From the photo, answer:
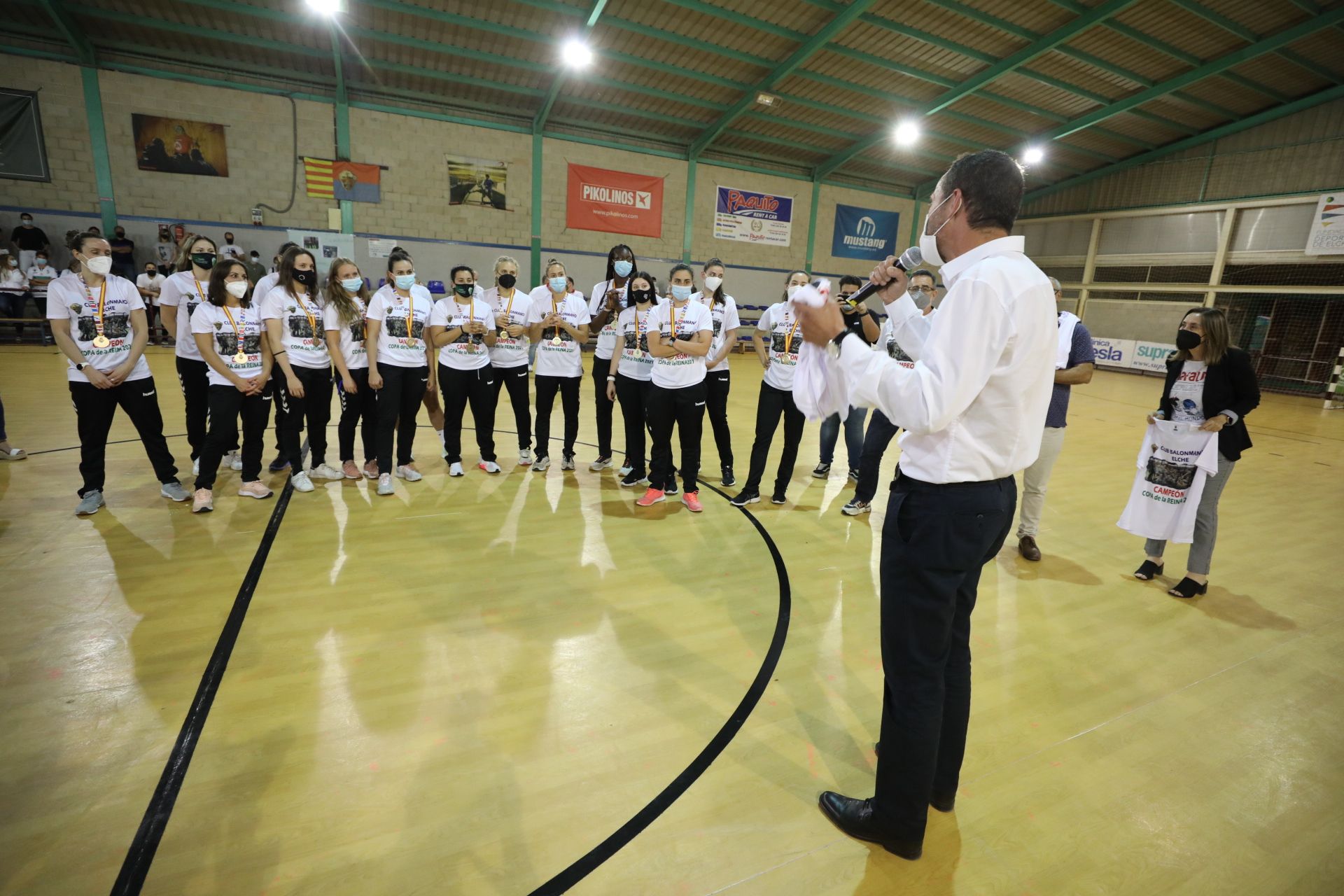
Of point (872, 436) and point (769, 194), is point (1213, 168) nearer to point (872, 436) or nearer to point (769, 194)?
point (769, 194)

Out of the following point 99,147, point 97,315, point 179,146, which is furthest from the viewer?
point 179,146

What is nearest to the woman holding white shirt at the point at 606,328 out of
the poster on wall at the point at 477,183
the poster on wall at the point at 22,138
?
the poster on wall at the point at 477,183

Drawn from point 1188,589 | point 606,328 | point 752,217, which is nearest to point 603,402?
point 606,328

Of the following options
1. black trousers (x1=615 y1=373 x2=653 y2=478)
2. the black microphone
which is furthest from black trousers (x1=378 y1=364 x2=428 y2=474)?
the black microphone

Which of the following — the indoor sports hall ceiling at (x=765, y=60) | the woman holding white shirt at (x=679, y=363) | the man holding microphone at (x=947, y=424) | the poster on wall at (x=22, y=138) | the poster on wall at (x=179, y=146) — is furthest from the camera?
the poster on wall at (x=179, y=146)

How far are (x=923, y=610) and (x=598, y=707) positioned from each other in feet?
4.40

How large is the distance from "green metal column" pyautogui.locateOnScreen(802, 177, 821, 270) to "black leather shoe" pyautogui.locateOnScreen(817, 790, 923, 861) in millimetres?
17915

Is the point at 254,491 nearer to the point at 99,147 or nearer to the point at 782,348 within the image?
the point at 782,348

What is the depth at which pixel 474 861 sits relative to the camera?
1.66m

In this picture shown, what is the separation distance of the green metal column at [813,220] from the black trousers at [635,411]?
49.3 feet

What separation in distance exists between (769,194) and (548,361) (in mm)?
14732

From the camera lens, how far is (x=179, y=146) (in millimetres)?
11914

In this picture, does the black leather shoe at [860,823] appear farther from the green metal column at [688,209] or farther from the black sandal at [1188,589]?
the green metal column at [688,209]

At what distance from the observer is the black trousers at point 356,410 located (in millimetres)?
4566
